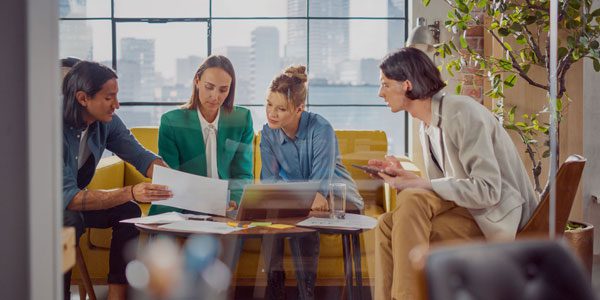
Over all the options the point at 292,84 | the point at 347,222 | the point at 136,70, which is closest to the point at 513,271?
the point at 347,222

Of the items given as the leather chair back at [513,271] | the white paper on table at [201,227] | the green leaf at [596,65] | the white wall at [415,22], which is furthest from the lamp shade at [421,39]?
the leather chair back at [513,271]

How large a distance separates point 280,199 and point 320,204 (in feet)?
0.50

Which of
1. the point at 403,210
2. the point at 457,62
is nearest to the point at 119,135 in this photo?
the point at 403,210

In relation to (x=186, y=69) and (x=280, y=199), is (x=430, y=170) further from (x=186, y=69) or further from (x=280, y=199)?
(x=186, y=69)

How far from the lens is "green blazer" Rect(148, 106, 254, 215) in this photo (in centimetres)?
287

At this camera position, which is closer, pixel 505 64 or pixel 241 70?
pixel 241 70

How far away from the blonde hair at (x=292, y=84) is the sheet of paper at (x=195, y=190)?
399 mm

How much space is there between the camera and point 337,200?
9.68 feet

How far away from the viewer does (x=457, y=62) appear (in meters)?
3.02

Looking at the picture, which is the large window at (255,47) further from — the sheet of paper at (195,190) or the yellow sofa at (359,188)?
the sheet of paper at (195,190)

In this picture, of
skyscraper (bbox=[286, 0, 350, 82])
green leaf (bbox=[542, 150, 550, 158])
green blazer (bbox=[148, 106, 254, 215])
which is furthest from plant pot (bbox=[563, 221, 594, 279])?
green blazer (bbox=[148, 106, 254, 215])

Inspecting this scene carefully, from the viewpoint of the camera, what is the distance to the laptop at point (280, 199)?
2916mm

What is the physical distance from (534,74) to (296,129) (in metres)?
1.08

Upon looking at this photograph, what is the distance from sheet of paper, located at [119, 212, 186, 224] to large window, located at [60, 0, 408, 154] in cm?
34
